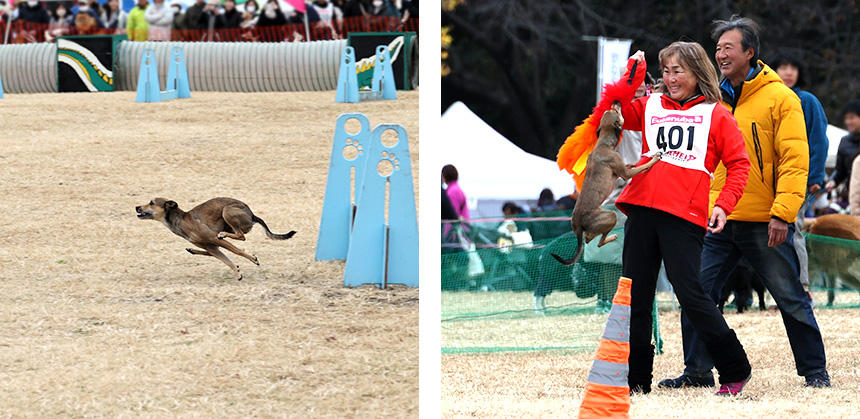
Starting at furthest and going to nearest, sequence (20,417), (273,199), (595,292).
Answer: (273,199) → (595,292) → (20,417)

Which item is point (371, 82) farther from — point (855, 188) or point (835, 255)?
point (835, 255)

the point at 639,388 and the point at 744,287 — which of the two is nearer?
the point at 639,388

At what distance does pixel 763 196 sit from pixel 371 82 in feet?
43.5

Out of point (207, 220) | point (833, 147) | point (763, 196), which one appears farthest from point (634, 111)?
Answer: point (833, 147)

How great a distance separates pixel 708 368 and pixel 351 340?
6.43ft

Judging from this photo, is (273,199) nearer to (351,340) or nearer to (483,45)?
(351,340)

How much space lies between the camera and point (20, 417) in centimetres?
546

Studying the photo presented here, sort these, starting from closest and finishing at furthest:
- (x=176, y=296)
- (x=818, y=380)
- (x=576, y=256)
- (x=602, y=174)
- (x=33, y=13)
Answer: (x=602, y=174) < (x=576, y=256) < (x=818, y=380) < (x=176, y=296) < (x=33, y=13)

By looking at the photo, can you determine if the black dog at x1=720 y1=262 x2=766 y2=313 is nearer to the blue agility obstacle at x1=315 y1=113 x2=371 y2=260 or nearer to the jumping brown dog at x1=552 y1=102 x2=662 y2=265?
the blue agility obstacle at x1=315 y1=113 x2=371 y2=260

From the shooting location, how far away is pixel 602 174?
17.9 feet

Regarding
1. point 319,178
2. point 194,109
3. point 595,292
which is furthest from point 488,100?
point 595,292

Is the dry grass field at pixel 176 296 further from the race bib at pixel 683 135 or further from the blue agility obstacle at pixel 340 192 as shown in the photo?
the race bib at pixel 683 135

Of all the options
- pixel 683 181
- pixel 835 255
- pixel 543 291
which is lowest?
pixel 543 291

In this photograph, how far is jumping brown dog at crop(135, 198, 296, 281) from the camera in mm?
8305
